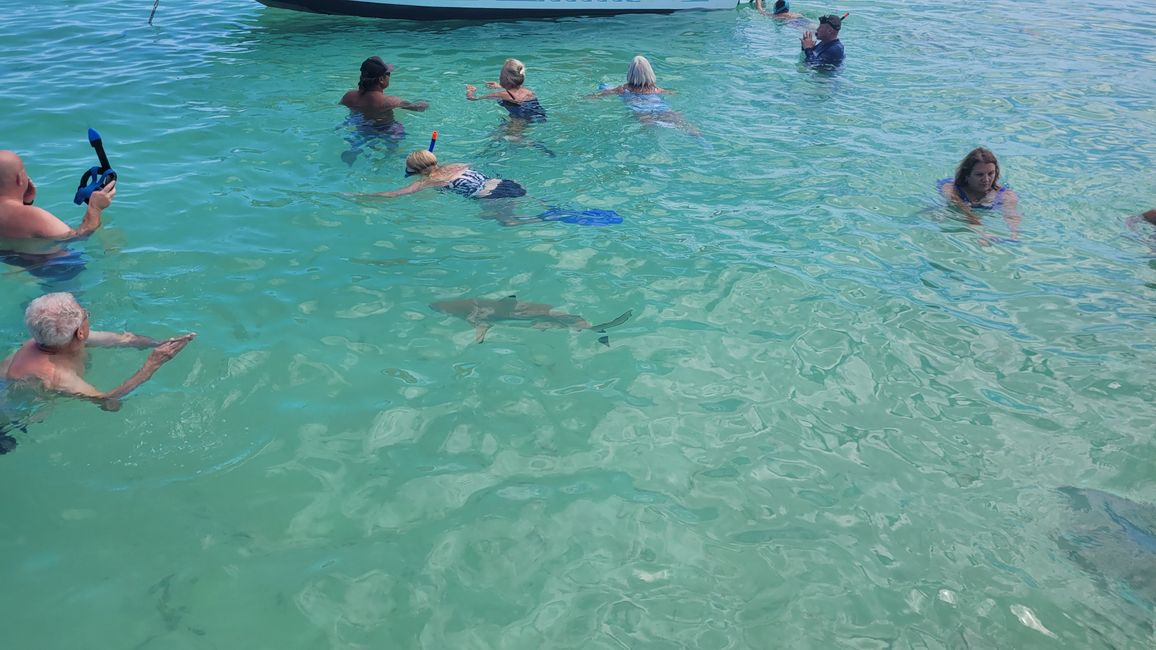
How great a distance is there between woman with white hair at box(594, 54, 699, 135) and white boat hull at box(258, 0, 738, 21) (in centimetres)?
587

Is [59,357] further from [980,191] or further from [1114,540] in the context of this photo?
[980,191]

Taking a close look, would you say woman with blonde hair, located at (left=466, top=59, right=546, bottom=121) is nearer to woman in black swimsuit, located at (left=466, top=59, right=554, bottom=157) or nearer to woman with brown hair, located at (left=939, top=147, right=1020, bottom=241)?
woman in black swimsuit, located at (left=466, top=59, right=554, bottom=157)

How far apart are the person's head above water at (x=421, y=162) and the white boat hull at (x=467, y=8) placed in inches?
346

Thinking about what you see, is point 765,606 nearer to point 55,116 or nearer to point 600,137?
point 600,137

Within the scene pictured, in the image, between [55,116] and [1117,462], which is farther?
[55,116]

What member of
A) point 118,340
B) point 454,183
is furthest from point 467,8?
point 118,340

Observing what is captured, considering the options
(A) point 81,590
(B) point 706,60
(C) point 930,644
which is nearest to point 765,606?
(C) point 930,644

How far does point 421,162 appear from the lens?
7352mm

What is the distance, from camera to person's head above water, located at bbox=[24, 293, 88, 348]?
4.39 meters

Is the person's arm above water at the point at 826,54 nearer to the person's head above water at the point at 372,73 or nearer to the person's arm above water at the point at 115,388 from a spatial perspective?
the person's head above water at the point at 372,73

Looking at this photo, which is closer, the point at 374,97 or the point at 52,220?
the point at 52,220

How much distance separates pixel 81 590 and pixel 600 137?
288 inches

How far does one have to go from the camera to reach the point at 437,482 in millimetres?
4293

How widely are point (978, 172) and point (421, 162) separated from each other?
5710 millimetres
